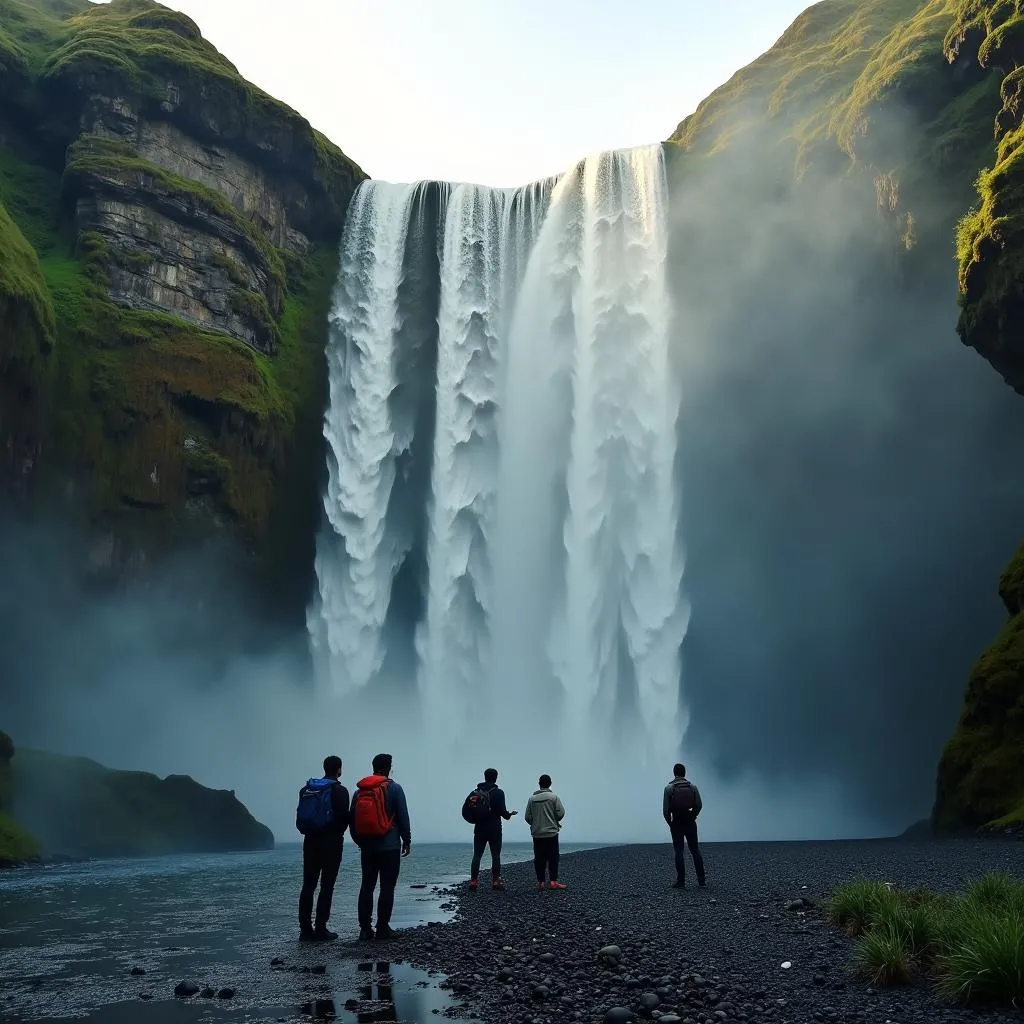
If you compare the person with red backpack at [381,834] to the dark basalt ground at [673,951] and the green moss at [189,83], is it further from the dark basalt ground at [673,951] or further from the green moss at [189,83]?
the green moss at [189,83]

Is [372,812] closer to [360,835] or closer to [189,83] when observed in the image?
[360,835]

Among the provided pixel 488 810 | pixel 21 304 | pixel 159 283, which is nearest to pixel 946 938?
pixel 488 810

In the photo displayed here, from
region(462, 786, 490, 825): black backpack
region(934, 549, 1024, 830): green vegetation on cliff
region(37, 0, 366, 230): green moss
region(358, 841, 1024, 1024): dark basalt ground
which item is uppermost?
region(37, 0, 366, 230): green moss

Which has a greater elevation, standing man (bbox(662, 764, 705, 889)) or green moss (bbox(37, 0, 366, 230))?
green moss (bbox(37, 0, 366, 230))

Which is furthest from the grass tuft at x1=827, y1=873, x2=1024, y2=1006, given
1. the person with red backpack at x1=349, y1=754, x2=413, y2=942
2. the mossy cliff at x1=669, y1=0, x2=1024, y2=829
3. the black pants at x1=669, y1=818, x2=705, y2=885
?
the mossy cliff at x1=669, y1=0, x2=1024, y2=829

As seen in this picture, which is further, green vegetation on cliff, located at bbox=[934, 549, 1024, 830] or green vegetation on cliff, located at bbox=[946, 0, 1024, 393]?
green vegetation on cliff, located at bbox=[946, 0, 1024, 393]

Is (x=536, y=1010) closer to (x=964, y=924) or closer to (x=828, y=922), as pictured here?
(x=964, y=924)

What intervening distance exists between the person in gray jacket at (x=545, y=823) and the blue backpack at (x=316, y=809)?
4485 mm

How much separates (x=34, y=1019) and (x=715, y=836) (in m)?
39.4

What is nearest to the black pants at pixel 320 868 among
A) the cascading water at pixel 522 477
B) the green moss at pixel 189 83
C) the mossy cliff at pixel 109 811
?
the mossy cliff at pixel 109 811

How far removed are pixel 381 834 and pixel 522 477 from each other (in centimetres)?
3869

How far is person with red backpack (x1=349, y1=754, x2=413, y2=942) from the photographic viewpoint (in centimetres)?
1004

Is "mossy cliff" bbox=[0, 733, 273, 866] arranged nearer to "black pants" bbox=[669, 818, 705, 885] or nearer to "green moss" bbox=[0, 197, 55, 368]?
"green moss" bbox=[0, 197, 55, 368]

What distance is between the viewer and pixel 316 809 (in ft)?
32.9
